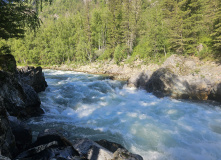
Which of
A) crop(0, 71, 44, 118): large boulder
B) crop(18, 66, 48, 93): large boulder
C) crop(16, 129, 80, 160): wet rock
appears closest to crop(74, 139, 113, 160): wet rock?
crop(16, 129, 80, 160): wet rock

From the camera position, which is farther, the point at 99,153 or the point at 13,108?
the point at 13,108

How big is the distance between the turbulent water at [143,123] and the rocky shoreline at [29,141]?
1.49 m

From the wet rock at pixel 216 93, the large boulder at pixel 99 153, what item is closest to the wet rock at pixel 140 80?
the wet rock at pixel 216 93

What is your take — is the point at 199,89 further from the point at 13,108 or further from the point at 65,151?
the point at 13,108

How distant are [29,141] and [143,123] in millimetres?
7328

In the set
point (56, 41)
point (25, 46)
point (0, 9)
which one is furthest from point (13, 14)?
point (25, 46)

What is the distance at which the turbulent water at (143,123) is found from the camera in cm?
715

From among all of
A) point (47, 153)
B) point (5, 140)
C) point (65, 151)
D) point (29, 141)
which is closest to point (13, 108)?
point (29, 141)

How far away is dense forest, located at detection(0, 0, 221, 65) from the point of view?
20.5 meters

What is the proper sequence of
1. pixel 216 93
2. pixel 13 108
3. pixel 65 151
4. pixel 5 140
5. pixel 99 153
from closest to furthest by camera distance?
pixel 5 140 → pixel 65 151 → pixel 99 153 → pixel 13 108 → pixel 216 93

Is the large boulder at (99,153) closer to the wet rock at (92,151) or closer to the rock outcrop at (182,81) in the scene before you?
the wet rock at (92,151)

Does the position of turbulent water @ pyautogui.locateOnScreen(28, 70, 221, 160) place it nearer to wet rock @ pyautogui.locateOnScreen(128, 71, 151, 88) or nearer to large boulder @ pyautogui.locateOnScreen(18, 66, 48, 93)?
large boulder @ pyautogui.locateOnScreen(18, 66, 48, 93)

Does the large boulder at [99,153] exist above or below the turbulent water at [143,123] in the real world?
above

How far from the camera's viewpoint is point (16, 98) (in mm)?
8695
